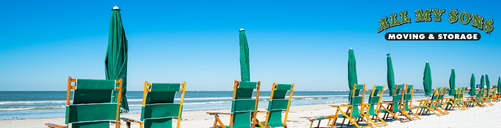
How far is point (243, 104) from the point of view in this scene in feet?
16.4

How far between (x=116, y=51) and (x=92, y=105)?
37.2 inches

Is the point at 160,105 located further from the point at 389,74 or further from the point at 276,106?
the point at 389,74

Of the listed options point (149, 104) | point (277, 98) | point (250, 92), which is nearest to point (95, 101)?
point (149, 104)

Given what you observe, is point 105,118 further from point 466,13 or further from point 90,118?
point 466,13

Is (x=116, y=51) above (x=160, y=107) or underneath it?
above

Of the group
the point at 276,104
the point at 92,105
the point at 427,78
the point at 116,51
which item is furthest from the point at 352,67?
the point at 92,105

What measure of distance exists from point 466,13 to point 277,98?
419 inches

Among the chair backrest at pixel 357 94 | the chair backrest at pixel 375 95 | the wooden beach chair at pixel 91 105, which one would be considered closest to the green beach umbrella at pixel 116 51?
the wooden beach chair at pixel 91 105

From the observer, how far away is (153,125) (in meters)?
4.26

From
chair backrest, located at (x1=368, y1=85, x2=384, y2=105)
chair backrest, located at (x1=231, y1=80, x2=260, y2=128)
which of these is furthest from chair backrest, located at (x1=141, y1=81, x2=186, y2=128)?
chair backrest, located at (x1=368, y1=85, x2=384, y2=105)

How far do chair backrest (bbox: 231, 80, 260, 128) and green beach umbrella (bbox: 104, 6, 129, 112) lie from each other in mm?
1510

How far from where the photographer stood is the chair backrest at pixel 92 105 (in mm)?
3508

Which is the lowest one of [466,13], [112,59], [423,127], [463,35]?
[423,127]

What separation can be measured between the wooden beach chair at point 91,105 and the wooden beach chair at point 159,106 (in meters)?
0.30
